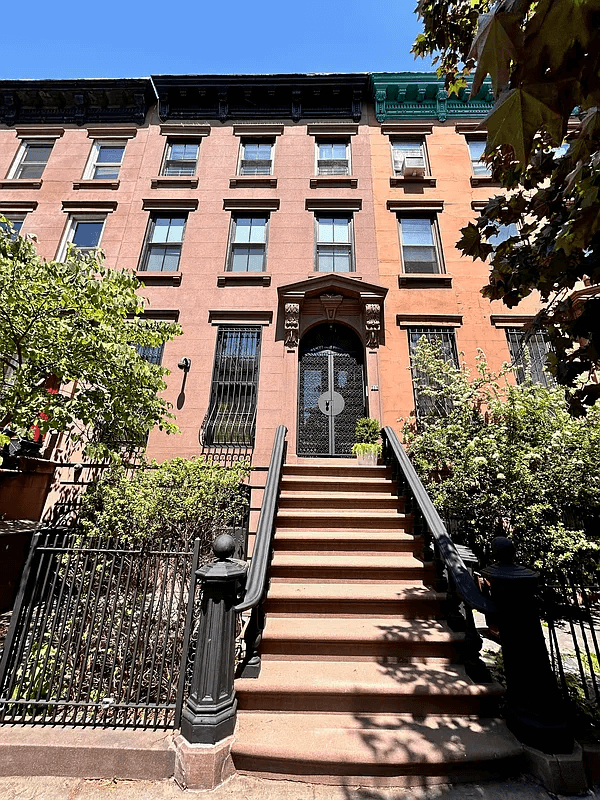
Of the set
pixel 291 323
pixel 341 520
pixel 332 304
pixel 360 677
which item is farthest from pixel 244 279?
pixel 360 677

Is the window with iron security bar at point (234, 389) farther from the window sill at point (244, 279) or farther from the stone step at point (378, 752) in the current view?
the stone step at point (378, 752)

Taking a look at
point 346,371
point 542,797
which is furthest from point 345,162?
point 542,797

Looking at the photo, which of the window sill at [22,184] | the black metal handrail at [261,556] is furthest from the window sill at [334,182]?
the black metal handrail at [261,556]

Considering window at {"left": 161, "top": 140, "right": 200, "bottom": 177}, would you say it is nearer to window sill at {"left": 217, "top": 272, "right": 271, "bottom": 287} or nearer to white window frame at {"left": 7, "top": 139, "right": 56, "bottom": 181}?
white window frame at {"left": 7, "top": 139, "right": 56, "bottom": 181}

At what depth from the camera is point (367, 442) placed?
7645 mm

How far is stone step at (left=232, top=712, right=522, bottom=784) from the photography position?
255cm

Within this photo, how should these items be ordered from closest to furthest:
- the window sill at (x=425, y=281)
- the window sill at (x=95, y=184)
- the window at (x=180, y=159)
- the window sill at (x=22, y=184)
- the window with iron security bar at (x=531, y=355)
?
1. the window with iron security bar at (x=531, y=355)
2. the window sill at (x=425, y=281)
3. the window sill at (x=95, y=184)
4. the window sill at (x=22, y=184)
5. the window at (x=180, y=159)

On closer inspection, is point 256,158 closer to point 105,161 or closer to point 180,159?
point 180,159

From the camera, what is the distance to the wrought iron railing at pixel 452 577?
3.19 m

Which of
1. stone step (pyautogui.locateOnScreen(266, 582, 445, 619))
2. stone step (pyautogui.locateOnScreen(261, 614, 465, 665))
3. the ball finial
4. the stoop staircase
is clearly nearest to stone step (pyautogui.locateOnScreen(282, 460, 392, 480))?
the stoop staircase

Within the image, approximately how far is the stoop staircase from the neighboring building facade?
3395mm

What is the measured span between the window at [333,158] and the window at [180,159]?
3.87 meters

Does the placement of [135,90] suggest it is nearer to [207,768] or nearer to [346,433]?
[346,433]

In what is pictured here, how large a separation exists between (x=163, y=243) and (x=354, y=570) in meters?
9.79
